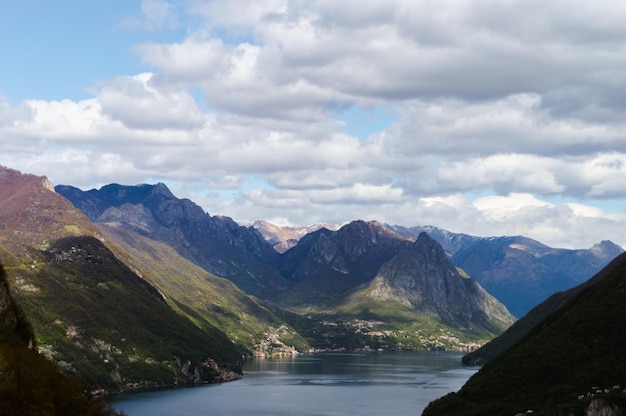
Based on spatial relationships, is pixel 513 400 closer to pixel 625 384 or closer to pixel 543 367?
pixel 543 367

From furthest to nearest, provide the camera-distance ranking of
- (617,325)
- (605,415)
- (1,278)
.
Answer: (617,325) < (605,415) < (1,278)

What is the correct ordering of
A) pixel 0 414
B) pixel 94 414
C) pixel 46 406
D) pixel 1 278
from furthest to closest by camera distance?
Result: 1. pixel 1 278
2. pixel 94 414
3. pixel 46 406
4. pixel 0 414

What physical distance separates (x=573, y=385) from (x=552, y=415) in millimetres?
17260

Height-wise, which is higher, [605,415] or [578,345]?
[578,345]

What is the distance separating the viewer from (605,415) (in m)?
158

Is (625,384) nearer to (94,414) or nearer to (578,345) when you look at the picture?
(578,345)

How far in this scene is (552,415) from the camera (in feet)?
550

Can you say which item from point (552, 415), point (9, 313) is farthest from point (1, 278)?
point (552, 415)

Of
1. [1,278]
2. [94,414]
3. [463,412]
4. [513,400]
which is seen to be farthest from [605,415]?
[1,278]

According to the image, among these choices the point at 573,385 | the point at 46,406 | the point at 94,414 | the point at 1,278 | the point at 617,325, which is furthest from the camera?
the point at 617,325

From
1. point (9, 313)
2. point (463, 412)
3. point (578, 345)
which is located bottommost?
point (463, 412)

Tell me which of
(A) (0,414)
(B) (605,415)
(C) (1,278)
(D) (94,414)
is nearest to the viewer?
(A) (0,414)

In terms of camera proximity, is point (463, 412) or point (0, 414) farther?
point (463, 412)

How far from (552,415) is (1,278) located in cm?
12120
